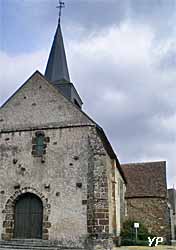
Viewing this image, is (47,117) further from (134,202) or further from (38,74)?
(134,202)

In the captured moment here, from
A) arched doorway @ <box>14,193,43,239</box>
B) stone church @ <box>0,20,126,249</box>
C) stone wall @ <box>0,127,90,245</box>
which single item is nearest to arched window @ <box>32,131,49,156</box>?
stone church @ <box>0,20,126,249</box>

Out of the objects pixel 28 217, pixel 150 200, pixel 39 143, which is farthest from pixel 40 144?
pixel 150 200

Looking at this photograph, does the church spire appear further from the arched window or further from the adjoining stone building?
the adjoining stone building

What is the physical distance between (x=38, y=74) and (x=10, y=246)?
9206 millimetres

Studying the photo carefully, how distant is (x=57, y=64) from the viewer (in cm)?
2577

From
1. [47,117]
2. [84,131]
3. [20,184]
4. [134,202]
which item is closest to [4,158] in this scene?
[20,184]

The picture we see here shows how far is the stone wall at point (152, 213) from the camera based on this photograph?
27.8 m

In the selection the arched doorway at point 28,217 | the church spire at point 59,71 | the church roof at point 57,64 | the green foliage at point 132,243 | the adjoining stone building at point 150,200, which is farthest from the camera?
the adjoining stone building at point 150,200

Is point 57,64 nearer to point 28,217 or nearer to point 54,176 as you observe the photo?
point 54,176

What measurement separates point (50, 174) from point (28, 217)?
7.93 feet

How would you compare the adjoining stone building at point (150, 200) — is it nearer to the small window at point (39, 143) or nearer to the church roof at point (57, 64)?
the church roof at point (57, 64)

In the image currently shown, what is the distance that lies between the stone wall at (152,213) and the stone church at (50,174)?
1193cm

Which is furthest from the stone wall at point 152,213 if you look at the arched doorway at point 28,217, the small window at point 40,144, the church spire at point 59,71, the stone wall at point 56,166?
the small window at point 40,144

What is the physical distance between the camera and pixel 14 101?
1917 cm
